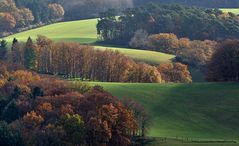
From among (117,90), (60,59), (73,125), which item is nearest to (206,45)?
(60,59)

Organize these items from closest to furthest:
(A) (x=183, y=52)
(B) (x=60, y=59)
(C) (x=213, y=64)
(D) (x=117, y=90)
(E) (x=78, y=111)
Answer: (E) (x=78, y=111)
(D) (x=117, y=90)
(C) (x=213, y=64)
(B) (x=60, y=59)
(A) (x=183, y=52)

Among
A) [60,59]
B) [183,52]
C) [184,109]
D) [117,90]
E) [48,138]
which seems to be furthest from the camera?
[183,52]

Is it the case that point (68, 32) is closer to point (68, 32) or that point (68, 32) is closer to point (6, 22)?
point (68, 32)

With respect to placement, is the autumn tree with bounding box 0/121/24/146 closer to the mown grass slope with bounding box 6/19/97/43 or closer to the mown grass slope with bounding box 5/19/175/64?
the mown grass slope with bounding box 5/19/175/64

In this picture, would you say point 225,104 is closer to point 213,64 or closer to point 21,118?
point 213,64

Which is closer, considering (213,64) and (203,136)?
(203,136)

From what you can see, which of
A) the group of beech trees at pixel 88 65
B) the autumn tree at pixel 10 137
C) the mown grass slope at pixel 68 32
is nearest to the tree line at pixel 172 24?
the mown grass slope at pixel 68 32

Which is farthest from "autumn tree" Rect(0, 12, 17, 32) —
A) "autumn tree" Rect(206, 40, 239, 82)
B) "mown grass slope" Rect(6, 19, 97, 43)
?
"autumn tree" Rect(206, 40, 239, 82)
